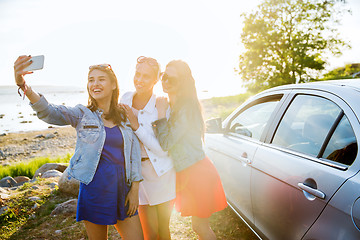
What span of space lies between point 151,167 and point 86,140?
0.64 meters

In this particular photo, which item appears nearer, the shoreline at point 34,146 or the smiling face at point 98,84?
the smiling face at point 98,84

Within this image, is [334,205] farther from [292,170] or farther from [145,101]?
[145,101]

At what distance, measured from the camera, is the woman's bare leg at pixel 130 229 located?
2.06 metres

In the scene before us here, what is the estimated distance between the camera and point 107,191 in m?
1.97

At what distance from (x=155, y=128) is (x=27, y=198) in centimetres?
384

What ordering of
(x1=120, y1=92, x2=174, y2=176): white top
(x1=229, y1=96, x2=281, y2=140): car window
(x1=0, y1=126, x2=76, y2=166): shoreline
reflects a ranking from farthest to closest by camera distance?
1. (x1=0, y1=126, x2=76, y2=166): shoreline
2. (x1=229, y1=96, x2=281, y2=140): car window
3. (x1=120, y1=92, x2=174, y2=176): white top

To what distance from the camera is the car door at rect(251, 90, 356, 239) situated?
172 cm

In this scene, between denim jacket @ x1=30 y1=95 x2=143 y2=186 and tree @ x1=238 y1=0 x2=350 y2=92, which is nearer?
denim jacket @ x1=30 y1=95 x2=143 y2=186

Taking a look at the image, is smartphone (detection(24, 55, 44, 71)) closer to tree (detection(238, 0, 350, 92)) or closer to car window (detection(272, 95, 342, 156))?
car window (detection(272, 95, 342, 156))

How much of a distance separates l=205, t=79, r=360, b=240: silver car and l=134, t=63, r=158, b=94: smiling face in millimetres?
1321

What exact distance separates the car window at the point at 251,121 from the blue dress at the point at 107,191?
1.69 metres

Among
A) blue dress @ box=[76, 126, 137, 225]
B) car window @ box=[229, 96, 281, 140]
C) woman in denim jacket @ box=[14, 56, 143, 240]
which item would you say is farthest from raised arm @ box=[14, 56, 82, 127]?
car window @ box=[229, 96, 281, 140]

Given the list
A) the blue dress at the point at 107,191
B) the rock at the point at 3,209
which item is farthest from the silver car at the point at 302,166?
the rock at the point at 3,209

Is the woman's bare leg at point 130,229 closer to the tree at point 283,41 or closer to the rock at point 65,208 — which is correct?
the rock at point 65,208
